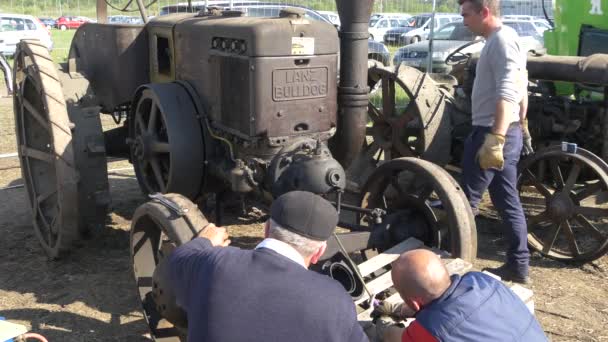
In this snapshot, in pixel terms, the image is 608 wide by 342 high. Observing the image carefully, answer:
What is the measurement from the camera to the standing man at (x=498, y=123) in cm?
370

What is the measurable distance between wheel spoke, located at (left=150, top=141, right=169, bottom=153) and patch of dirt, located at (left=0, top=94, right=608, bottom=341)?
0.81 m

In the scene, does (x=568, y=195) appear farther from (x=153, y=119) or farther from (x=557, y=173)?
(x=153, y=119)

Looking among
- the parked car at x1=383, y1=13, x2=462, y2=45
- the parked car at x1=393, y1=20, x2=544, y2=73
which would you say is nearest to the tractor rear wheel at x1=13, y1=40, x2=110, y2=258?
the parked car at x1=393, y1=20, x2=544, y2=73

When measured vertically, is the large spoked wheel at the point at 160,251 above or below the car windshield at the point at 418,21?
below

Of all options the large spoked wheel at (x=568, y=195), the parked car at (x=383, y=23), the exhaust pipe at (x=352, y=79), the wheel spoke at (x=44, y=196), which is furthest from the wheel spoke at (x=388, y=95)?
the parked car at (x=383, y=23)

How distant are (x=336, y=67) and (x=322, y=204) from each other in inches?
69.7

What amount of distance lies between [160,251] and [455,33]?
11286mm

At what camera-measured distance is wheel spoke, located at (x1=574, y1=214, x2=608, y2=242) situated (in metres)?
4.48

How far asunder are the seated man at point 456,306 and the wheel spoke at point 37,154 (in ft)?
8.32

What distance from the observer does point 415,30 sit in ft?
58.0

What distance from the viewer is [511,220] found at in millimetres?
4008

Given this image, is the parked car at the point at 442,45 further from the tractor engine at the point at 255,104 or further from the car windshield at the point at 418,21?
the tractor engine at the point at 255,104

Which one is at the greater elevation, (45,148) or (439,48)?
(439,48)

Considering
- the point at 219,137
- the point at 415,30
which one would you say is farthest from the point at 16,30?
the point at 219,137
